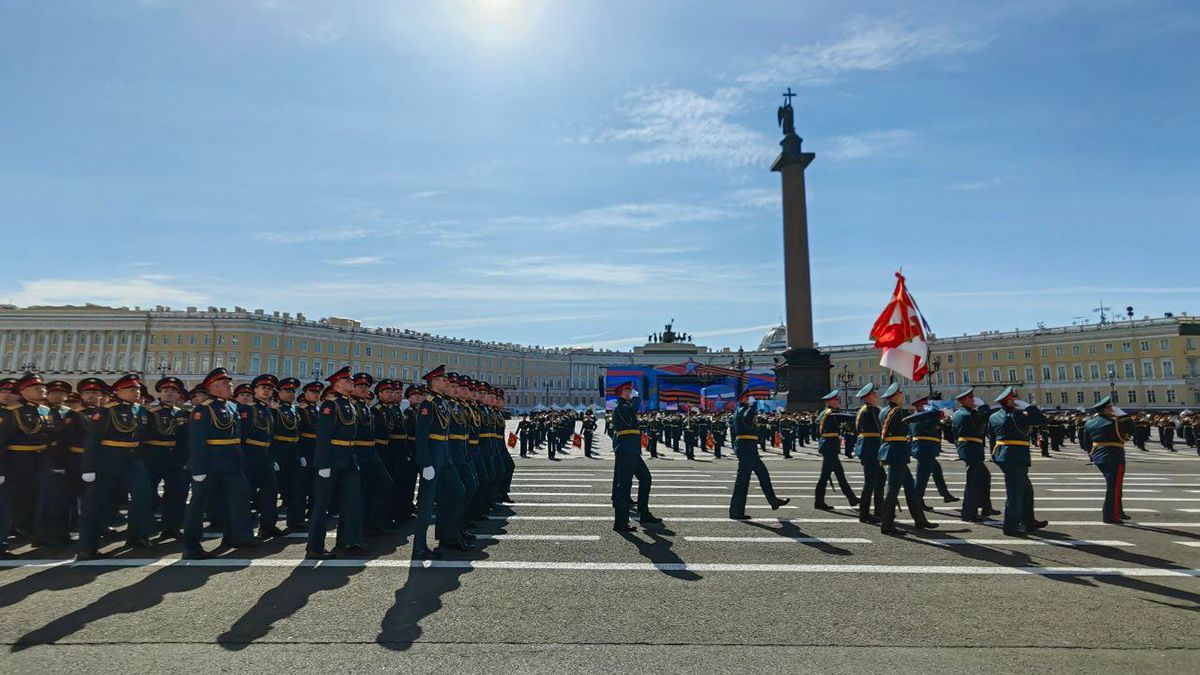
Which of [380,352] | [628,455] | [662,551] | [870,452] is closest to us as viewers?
[662,551]

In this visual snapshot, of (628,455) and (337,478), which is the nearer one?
(337,478)

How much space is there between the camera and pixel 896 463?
8516mm

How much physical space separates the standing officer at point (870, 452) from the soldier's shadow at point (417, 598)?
17.5 ft

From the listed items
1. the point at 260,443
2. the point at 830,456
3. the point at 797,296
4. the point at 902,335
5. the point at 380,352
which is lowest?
the point at 830,456

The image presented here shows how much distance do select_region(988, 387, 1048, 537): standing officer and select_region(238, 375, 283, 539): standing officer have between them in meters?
9.13

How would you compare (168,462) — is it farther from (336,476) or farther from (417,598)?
(417,598)

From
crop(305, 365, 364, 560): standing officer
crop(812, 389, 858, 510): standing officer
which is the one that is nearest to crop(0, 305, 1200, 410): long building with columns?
crop(812, 389, 858, 510): standing officer

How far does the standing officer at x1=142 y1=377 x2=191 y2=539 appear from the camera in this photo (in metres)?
8.23

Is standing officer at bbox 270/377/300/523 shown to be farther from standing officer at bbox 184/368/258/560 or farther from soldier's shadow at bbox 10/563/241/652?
soldier's shadow at bbox 10/563/241/652

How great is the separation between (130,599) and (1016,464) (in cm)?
971

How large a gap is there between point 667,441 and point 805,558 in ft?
80.6

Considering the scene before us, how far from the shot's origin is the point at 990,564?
21.9ft

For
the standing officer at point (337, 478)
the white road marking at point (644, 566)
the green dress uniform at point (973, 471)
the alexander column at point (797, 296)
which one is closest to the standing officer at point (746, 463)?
the green dress uniform at point (973, 471)

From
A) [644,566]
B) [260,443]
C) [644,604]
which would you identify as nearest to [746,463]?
[644,566]
